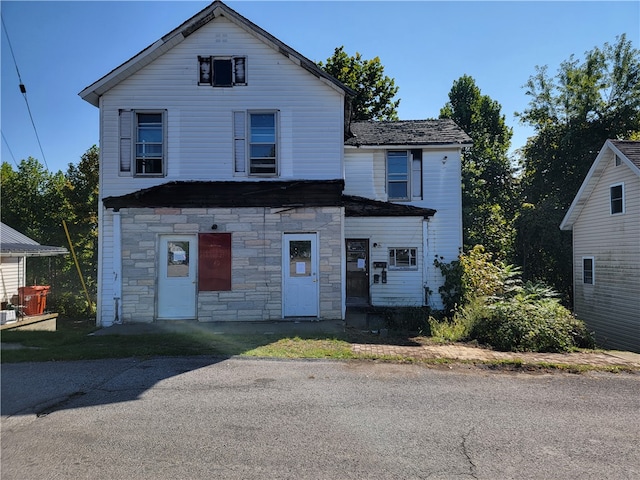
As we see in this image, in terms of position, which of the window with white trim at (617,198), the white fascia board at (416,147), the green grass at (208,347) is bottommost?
the green grass at (208,347)

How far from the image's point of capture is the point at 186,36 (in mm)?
11359

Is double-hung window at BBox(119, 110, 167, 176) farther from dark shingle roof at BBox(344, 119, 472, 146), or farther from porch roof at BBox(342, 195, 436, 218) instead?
dark shingle roof at BBox(344, 119, 472, 146)

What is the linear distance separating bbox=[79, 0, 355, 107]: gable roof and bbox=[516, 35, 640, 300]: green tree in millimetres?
17043

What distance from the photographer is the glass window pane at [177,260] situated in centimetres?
1098

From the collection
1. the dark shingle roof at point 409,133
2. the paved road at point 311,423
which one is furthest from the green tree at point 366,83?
the paved road at point 311,423

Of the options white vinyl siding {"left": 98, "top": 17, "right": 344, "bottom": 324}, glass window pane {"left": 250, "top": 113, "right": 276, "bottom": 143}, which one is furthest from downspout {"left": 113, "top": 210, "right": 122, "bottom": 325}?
glass window pane {"left": 250, "top": 113, "right": 276, "bottom": 143}

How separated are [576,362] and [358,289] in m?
8.40

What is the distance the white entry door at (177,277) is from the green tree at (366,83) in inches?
820

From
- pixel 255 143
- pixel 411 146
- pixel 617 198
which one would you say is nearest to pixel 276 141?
pixel 255 143

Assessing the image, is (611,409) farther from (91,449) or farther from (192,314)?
(192,314)

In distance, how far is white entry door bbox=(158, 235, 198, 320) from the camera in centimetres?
1092

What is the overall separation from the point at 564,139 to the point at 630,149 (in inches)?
518

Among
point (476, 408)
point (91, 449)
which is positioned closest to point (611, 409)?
point (476, 408)

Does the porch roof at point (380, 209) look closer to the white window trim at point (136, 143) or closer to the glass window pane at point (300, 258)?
the glass window pane at point (300, 258)
